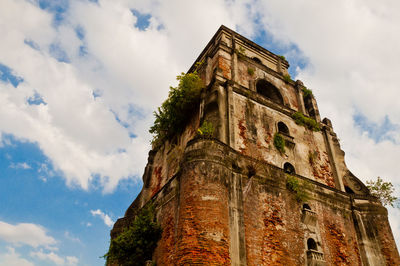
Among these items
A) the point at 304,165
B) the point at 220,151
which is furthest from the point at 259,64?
the point at 220,151

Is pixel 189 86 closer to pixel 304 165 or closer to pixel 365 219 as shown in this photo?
pixel 304 165

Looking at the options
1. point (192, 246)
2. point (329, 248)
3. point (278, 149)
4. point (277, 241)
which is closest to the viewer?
point (192, 246)

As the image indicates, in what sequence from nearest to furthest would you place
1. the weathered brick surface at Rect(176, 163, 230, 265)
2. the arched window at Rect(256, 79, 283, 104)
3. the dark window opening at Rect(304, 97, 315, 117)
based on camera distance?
the weathered brick surface at Rect(176, 163, 230, 265) < the arched window at Rect(256, 79, 283, 104) < the dark window opening at Rect(304, 97, 315, 117)

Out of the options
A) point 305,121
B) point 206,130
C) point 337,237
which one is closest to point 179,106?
point 206,130

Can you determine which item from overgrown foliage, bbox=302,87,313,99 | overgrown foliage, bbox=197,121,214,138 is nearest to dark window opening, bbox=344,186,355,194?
overgrown foliage, bbox=302,87,313,99

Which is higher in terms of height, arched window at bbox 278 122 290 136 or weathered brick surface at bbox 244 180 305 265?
arched window at bbox 278 122 290 136

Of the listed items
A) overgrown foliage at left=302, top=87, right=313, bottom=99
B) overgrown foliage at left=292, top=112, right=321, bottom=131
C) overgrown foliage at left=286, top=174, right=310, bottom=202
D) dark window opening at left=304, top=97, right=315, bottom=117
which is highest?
overgrown foliage at left=302, top=87, right=313, bottom=99

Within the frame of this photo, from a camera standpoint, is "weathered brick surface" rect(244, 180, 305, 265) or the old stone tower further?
"weathered brick surface" rect(244, 180, 305, 265)

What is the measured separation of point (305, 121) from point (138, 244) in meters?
8.61

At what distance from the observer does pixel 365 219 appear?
11906 millimetres

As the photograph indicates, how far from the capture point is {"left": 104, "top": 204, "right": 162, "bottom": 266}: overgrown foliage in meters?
11.0

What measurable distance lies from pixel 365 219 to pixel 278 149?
4054 mm

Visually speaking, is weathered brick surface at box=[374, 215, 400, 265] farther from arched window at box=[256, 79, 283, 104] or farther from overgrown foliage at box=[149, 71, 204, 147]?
overgrown foliage at box=[149, 71, 204, 147]

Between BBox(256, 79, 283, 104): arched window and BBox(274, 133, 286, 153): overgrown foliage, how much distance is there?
3.34m
